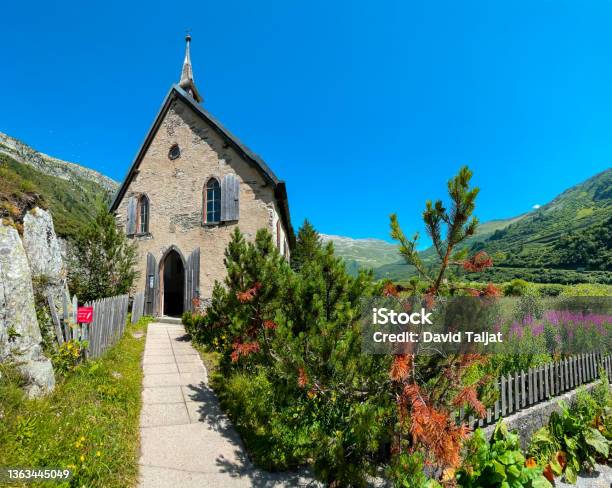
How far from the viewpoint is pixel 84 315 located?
237 inches

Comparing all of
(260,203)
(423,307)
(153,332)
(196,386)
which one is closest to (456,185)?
(423,307)

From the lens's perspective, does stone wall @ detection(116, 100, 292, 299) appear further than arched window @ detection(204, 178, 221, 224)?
No

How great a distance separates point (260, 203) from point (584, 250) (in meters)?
58.5

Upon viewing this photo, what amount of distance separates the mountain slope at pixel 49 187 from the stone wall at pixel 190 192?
255 centimetres

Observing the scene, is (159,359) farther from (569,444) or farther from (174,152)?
(174,152)

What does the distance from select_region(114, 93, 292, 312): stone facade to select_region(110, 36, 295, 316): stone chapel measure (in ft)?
0.13

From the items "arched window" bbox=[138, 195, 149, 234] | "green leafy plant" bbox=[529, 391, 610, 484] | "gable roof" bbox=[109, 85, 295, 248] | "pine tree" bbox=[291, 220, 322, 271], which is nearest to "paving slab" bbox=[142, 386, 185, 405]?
"green leafy plant" bbox=[529, 391, 610, 484]

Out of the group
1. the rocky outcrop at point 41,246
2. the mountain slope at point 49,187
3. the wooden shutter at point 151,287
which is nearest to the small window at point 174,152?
the mountain slope at point 49,187

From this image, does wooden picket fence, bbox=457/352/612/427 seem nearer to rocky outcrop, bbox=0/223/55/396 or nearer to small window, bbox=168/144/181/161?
rocky outcrop, bbox=0/223/55/396

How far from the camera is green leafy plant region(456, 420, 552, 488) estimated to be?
3.27m

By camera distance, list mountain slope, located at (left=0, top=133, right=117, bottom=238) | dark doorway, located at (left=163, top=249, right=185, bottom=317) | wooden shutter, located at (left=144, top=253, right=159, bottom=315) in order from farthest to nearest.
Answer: dark doorway, located at (left=163, top=249, right=185, bottom=317) < wooden shutter, located at (left=144, top=253, right=159, bottom=315) < mountain slope, located at (left=0, top=133, right=117, bottom=238)

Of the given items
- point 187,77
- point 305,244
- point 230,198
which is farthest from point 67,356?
point 305,244

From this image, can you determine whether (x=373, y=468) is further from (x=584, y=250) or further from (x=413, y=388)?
(x=584, y=250)

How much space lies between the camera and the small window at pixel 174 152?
44.2 ft
